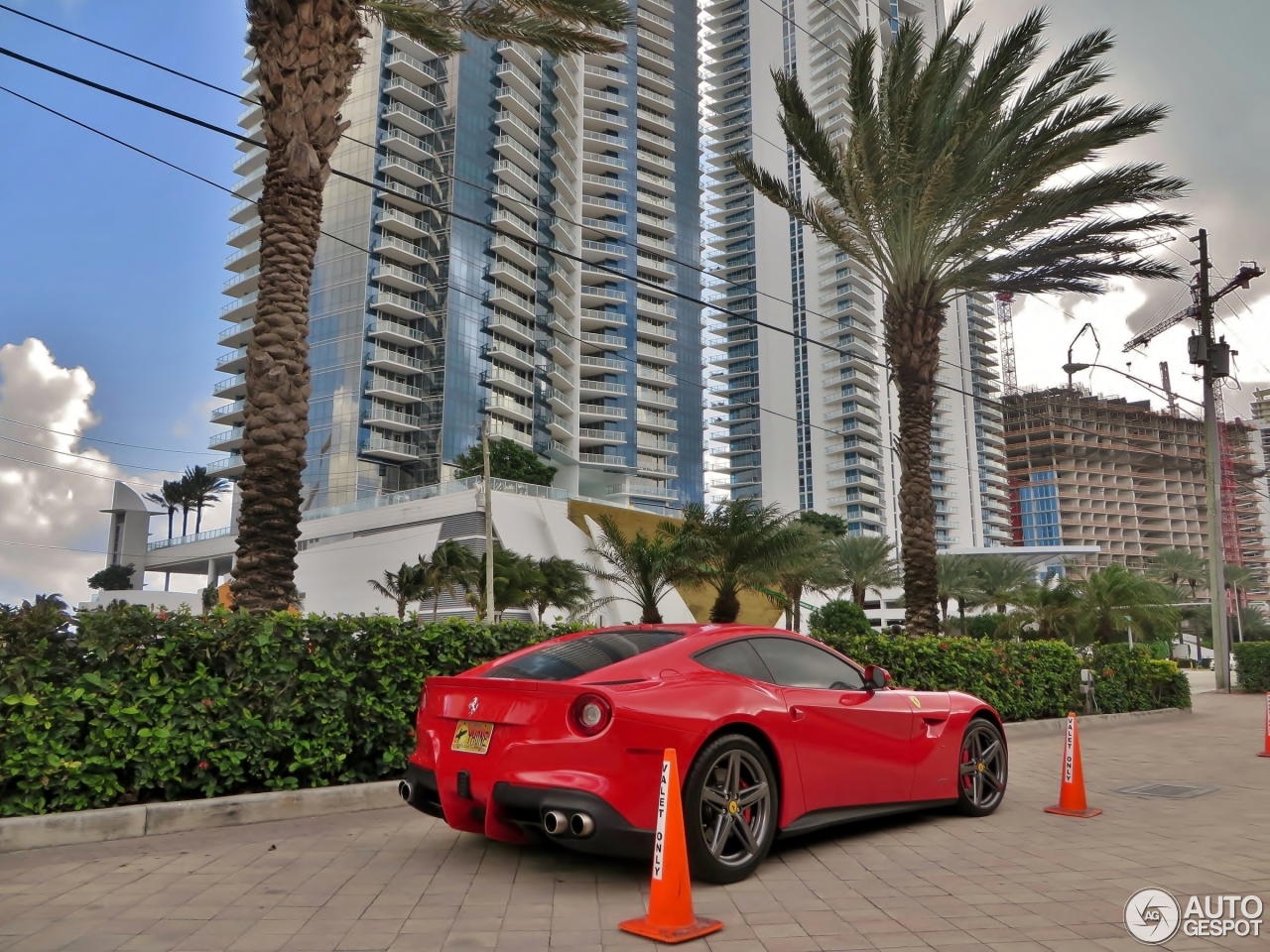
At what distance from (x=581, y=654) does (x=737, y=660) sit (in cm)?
90

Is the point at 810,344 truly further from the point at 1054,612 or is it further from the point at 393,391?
the point at 1054,612

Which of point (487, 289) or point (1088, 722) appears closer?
point (1088, 722)

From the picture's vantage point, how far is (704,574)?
2673cm

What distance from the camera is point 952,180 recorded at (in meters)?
14.8

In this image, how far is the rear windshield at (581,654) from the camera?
4.66 metres

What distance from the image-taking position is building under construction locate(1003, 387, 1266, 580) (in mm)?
170125

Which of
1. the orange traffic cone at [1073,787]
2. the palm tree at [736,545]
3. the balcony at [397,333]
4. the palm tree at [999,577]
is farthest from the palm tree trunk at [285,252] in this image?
the balcony at [397,333]

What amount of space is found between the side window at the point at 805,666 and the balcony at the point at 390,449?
65.2 metres

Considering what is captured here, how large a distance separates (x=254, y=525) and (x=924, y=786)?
7.37m

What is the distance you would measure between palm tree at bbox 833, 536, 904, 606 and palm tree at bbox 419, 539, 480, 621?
71.3 feet

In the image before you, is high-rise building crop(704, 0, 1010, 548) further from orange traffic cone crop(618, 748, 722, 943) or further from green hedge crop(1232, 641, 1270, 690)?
orange traffic cone crop(618, 748, 722, 943)

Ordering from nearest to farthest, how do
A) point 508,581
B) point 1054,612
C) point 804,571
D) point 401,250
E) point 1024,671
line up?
point 1024,671 < point 1054,612 < point 804,571 < point 508,581 < point 401,250

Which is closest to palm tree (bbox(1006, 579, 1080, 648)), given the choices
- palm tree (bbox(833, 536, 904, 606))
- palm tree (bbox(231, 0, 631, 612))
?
palm tree (bbox(231, 0, 631, 612))

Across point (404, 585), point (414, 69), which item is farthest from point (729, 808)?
point (414, 69)
